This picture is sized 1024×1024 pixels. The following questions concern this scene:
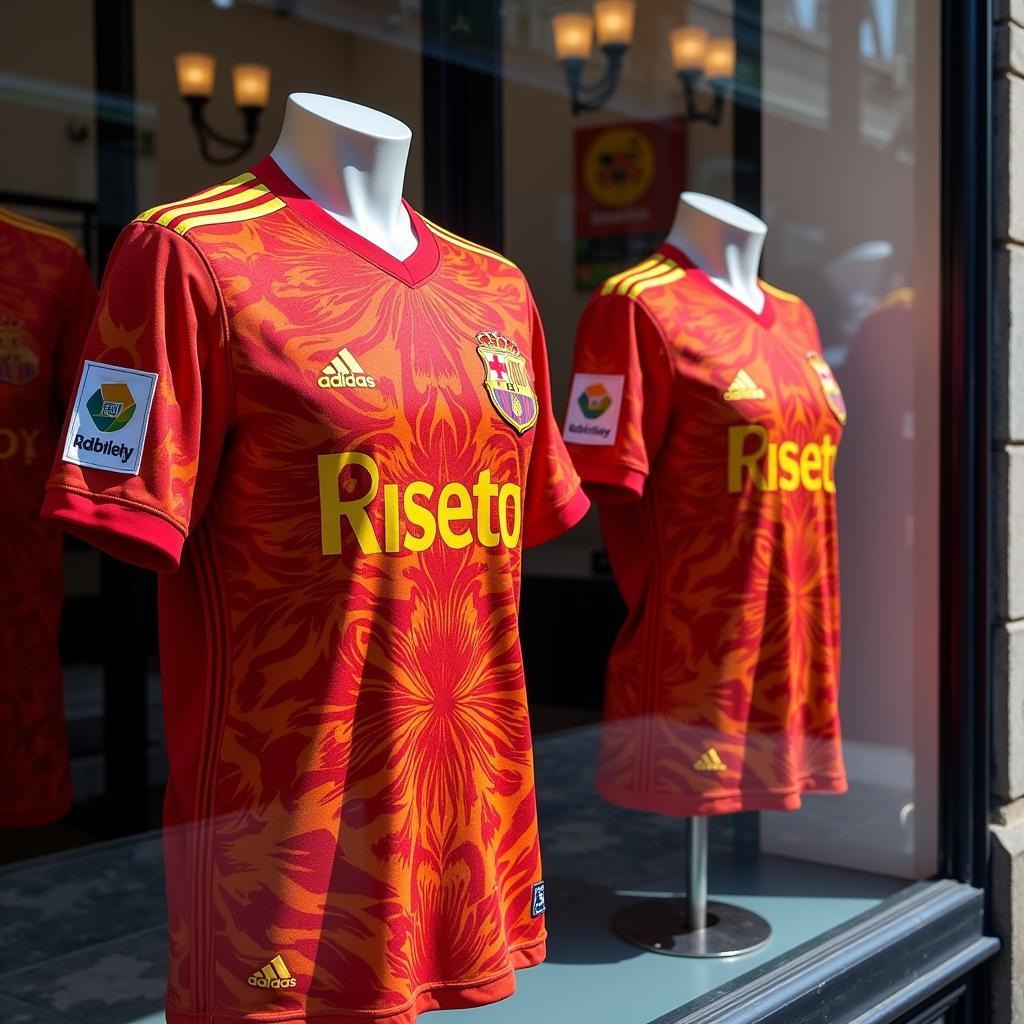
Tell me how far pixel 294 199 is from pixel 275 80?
72 centimetres

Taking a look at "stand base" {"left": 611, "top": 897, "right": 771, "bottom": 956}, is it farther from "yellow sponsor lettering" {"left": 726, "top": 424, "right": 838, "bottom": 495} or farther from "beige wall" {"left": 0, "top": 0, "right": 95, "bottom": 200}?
"beige wall" {"left": 0, "top": 0, "right": 95, "bottom": 200}

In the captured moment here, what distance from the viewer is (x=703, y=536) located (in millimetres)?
2053

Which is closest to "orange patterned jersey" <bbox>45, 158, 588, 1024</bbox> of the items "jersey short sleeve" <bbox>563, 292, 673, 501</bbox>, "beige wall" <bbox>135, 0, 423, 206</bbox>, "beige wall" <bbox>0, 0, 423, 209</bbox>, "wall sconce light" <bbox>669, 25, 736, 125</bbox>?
"beige wall" <bbox>135, 0, 423, 206</bbox>

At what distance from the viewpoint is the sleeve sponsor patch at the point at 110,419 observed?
1.21 meters

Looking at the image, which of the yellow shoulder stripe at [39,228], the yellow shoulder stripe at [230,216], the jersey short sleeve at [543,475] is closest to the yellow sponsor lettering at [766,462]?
the jersey short sleeve at [543,475]

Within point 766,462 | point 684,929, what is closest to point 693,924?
point 684,929

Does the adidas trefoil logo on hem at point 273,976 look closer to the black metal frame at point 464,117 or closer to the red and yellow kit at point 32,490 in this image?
the red and yellow kit at point 32,490

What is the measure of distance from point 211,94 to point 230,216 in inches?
50.6

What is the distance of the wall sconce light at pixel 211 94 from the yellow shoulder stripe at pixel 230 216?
0.73m

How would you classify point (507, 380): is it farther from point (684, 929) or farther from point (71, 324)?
point (684, 929)

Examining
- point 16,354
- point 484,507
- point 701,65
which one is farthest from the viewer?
point 701,65

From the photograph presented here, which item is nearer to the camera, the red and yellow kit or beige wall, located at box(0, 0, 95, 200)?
the red and yellow kit

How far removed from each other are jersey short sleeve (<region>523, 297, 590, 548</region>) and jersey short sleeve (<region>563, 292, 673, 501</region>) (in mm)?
326

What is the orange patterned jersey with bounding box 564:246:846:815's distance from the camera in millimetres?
1990
